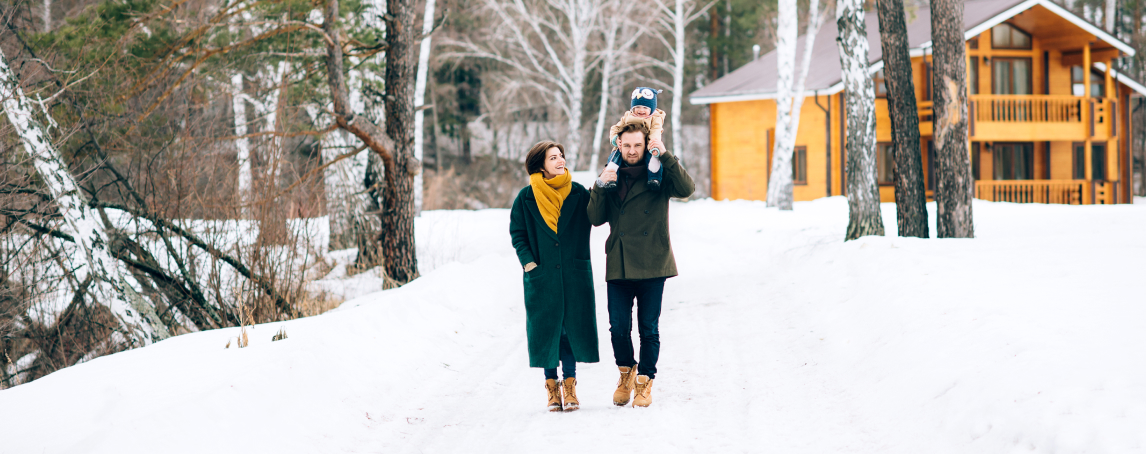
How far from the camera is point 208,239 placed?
7.79 m

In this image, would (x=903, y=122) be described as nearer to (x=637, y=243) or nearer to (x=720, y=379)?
(x=720, y=379)

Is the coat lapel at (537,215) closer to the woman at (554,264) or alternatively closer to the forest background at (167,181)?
the woman at (554,264)

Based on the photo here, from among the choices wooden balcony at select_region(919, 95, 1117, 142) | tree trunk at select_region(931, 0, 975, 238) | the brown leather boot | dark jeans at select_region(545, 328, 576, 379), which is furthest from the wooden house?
the brown leather boot

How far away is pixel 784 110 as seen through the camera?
1972 cm

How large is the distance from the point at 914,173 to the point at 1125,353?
601cm

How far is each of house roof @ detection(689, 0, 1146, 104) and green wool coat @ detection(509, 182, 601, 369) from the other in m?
15.5

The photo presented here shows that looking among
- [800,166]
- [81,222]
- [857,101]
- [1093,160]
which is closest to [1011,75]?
[1093,160]

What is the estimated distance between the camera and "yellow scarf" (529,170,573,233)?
4.67 m

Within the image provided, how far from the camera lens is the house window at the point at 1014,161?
23172mm

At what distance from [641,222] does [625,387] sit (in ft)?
3.41

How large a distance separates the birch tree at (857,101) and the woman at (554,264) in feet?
24.6

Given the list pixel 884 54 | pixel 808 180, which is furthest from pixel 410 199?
pixel 808 180

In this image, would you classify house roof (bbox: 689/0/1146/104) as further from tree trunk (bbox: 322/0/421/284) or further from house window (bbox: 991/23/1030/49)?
tree trunk (bbox: 322/0/421/284)

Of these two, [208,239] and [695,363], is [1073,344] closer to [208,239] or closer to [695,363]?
[695,363]
